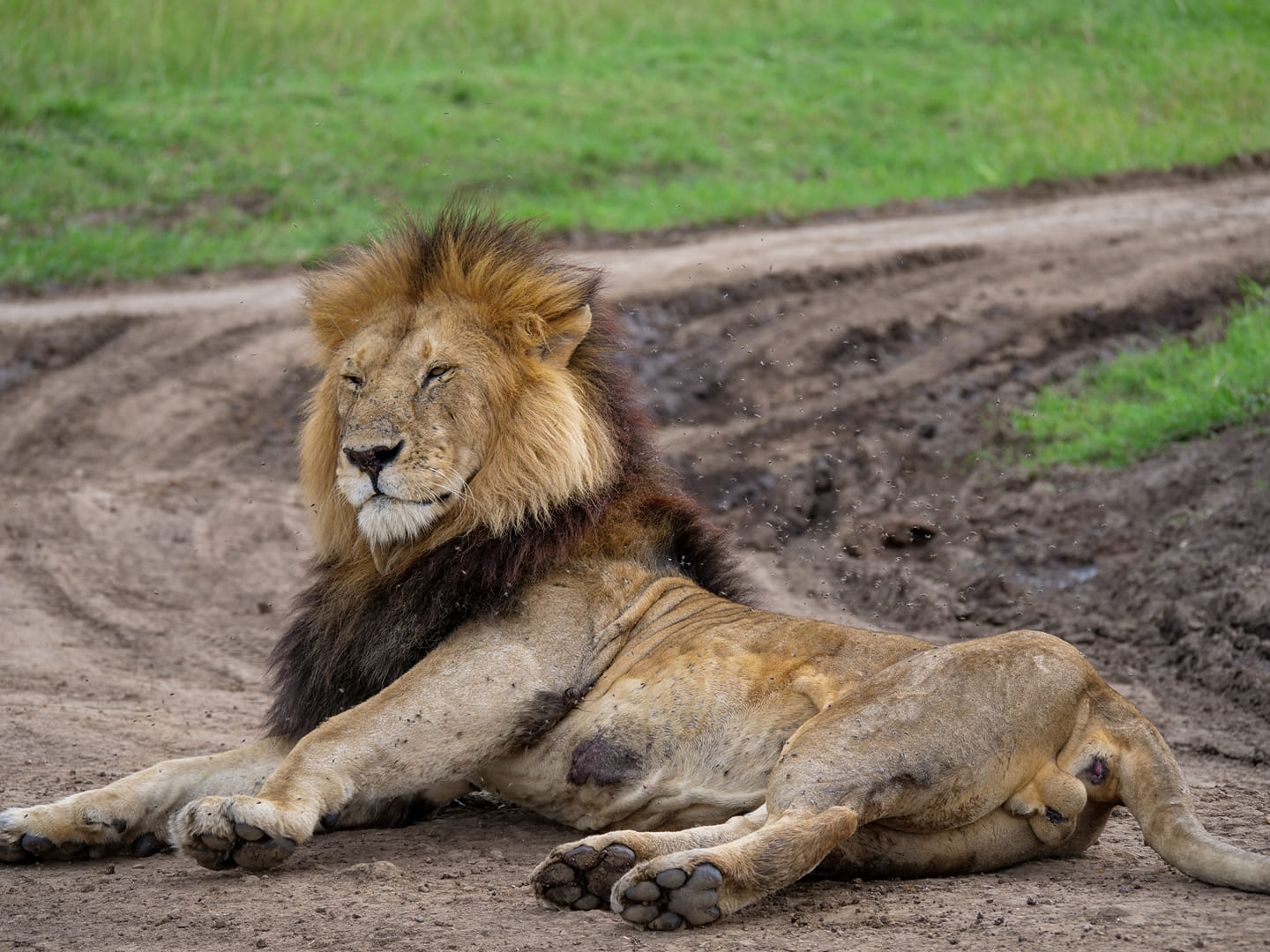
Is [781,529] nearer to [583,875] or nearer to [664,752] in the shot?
[664,752]

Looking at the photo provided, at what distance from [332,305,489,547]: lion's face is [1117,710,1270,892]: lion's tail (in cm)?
206

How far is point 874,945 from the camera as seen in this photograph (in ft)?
10.2

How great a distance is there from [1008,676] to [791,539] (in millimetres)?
4877

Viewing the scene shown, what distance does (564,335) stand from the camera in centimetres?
460

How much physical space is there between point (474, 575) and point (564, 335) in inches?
34.8

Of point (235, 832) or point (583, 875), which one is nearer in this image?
point (583, 875)

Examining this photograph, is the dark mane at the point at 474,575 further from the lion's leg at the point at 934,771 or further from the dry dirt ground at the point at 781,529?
the lion's leg at the point at 934,771

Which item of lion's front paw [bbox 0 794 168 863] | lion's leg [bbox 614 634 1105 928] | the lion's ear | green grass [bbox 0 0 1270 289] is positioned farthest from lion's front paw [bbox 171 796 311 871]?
green grass [bbox 0 0 1270 289]

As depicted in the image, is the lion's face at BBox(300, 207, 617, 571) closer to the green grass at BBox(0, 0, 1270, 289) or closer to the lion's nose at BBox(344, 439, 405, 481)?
the lion's nose at BBox(344, 439, 405, 481)

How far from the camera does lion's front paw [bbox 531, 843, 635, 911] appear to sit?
3.41 metres

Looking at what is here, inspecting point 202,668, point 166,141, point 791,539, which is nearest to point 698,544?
point 202,668

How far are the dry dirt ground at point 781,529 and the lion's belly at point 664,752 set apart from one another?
254 mm

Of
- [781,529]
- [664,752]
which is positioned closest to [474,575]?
[664,752]

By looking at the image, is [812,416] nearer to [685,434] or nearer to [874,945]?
[685,434]
